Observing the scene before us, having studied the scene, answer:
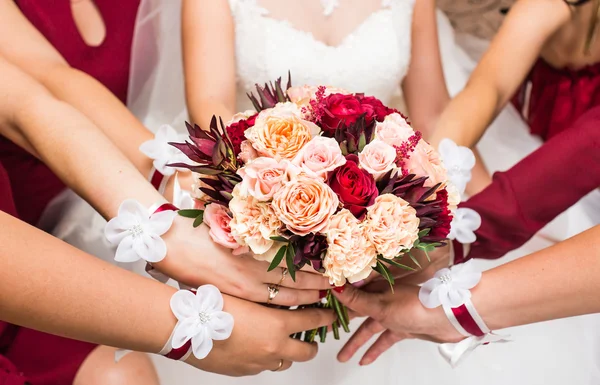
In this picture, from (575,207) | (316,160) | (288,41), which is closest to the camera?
(316,160)

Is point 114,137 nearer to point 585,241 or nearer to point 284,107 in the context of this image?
Answer: point 284,107

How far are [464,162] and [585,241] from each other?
0.30 meters

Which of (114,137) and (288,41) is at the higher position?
(288,41)

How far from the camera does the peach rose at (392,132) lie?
771mm

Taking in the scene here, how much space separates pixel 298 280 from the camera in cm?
95

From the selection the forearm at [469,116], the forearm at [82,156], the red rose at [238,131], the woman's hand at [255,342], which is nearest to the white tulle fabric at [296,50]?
the forearm at [469,116]

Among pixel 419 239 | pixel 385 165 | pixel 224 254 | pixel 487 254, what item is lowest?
pixel 487 254

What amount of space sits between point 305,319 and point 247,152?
16.3 inches

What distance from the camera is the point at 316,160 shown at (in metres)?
0.72

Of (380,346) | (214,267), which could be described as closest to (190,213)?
(214,267)

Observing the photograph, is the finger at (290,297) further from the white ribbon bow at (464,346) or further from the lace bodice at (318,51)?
the lace bodice at (318,51)

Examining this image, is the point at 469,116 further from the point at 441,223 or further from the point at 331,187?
the point at 331,187

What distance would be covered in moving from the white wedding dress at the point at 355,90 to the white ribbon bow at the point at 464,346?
0.49 feet

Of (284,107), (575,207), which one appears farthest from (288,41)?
(575,207)
